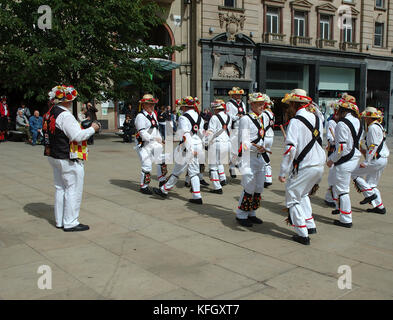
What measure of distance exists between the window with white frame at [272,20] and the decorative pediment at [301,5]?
131 centimetres

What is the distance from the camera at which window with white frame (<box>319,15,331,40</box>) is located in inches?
1219

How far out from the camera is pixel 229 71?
27.9 m

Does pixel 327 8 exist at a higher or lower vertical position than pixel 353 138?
higher

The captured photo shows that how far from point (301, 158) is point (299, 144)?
183mm

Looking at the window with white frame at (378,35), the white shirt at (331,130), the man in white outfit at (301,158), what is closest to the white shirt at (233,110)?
the white shirt at (331,130)

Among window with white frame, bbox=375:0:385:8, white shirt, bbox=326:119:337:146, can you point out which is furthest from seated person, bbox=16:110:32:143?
window with white frame, bbox=375:0:385:8

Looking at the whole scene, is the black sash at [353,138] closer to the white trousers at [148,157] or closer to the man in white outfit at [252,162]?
the man in white outfit at [252,162]

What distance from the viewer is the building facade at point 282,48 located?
26891 millimetres

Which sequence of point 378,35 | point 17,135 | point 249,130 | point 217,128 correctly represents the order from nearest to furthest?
point 249,130 < point 217,128 < point 17,135 < point 378,35

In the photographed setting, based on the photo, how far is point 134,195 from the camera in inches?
323

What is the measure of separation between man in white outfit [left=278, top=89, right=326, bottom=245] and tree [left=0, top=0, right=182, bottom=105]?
1445cm

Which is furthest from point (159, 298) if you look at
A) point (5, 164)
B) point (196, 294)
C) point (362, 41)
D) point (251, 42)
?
point (362, 41)

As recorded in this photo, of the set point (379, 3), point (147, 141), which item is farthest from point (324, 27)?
point (147, 141)

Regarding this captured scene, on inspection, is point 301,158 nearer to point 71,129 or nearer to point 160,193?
point 71,129
